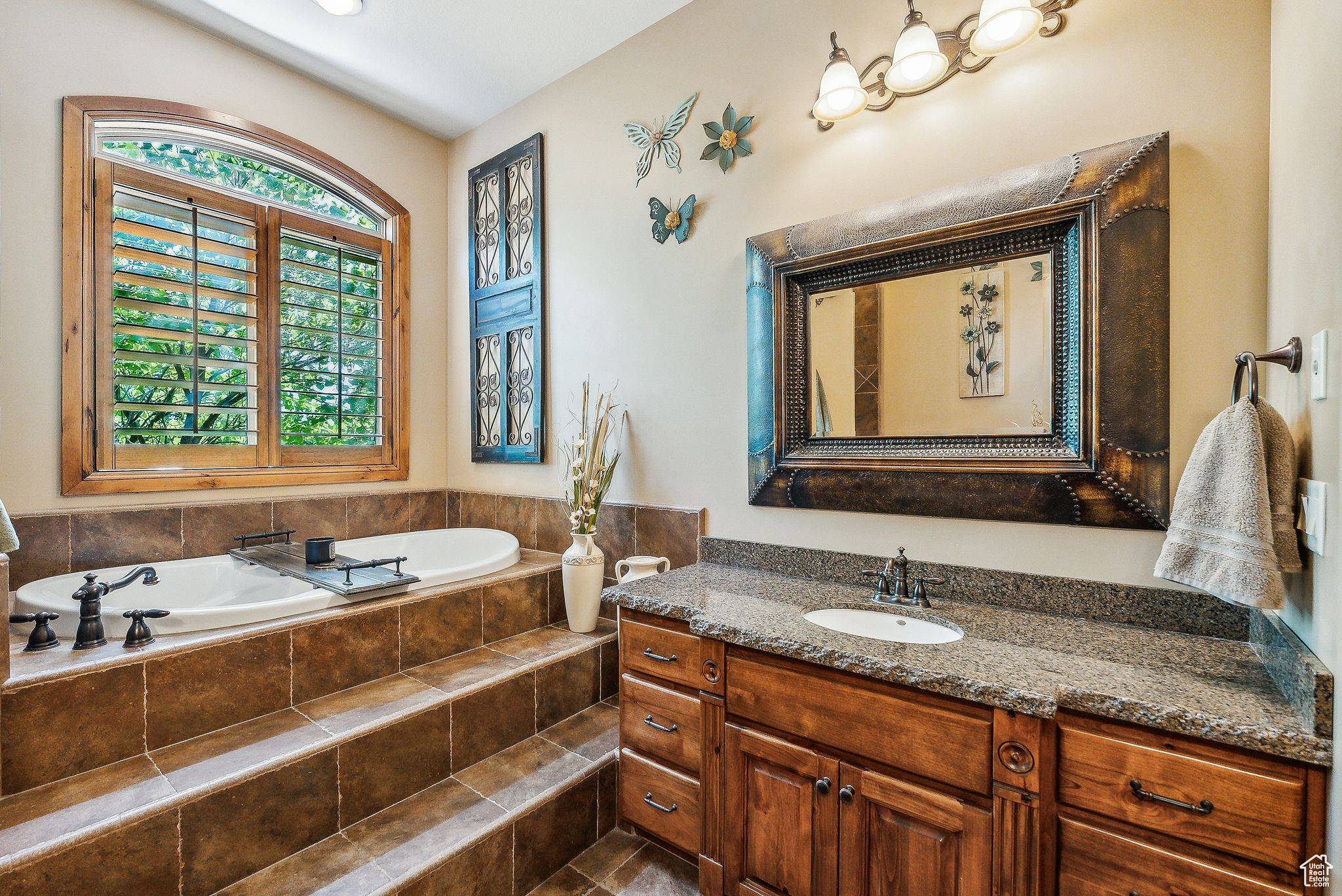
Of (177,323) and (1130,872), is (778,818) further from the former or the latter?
(177,323)

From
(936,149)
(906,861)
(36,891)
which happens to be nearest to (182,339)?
(36,891)

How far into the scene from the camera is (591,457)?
2.48 meters

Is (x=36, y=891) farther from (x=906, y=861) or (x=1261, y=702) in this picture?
(x=1261, y=702)

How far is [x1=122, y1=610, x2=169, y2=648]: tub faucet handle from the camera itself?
5.41 ft

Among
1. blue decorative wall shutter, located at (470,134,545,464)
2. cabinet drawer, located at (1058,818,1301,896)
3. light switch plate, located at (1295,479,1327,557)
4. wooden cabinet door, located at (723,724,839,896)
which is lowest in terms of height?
wooden cabinet door, located at (723,724,839,896)

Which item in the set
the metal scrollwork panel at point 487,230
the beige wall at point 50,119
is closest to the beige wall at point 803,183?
the metal scrollwork panel at point 487,230

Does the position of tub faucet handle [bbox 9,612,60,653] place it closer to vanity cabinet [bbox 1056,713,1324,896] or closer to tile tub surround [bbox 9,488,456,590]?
tile tub surround [bbox 9,488,456,590]

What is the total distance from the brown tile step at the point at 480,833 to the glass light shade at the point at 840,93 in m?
2.20

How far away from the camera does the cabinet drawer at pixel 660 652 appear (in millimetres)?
1593

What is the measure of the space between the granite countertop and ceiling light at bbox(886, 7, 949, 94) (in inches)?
59.8

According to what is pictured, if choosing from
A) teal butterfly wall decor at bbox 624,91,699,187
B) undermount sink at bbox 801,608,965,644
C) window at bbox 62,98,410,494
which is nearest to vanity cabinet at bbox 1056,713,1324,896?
undermount sink at bbox 801,608,965,644

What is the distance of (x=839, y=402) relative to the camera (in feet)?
6.23

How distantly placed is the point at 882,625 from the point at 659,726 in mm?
701

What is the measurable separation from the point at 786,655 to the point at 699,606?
326mm
